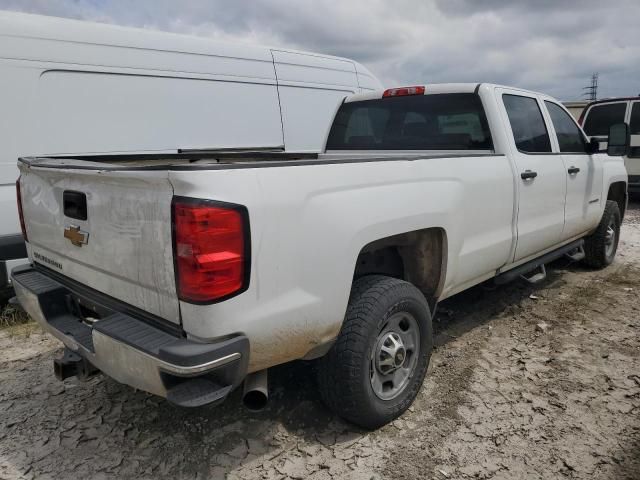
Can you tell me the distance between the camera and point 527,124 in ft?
13.0

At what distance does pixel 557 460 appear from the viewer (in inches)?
96.3

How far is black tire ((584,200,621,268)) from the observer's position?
5.40 meters

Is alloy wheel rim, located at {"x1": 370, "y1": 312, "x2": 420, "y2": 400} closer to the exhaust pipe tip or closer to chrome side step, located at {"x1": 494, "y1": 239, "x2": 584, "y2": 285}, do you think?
the exhaust pipe tip

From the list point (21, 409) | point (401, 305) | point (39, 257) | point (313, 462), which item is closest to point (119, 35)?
point (39, 257)

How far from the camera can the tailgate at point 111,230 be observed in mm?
1949

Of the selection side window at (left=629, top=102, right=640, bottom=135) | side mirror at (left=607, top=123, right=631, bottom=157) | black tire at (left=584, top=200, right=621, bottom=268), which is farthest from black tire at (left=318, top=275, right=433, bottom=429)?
side window at (left=629, top=102, right=640, bottom=135)

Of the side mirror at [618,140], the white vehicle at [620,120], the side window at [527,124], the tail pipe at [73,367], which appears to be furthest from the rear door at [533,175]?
the white vehicle at [620,120]

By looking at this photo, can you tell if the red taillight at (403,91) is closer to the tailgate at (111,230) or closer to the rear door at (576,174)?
the rear door at (576,174)

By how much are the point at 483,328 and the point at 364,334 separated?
1.95 metres

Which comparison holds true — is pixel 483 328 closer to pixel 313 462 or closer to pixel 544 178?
pixel 544 178

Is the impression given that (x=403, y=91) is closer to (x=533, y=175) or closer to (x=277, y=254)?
(x=533, y=175)

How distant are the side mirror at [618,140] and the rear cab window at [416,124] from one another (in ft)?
6.84

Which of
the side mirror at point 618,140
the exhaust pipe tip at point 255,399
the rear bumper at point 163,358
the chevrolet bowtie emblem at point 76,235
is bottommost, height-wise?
the exhaust pipe tip at point 255,399

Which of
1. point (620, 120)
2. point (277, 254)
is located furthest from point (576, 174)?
point (620, 120)
